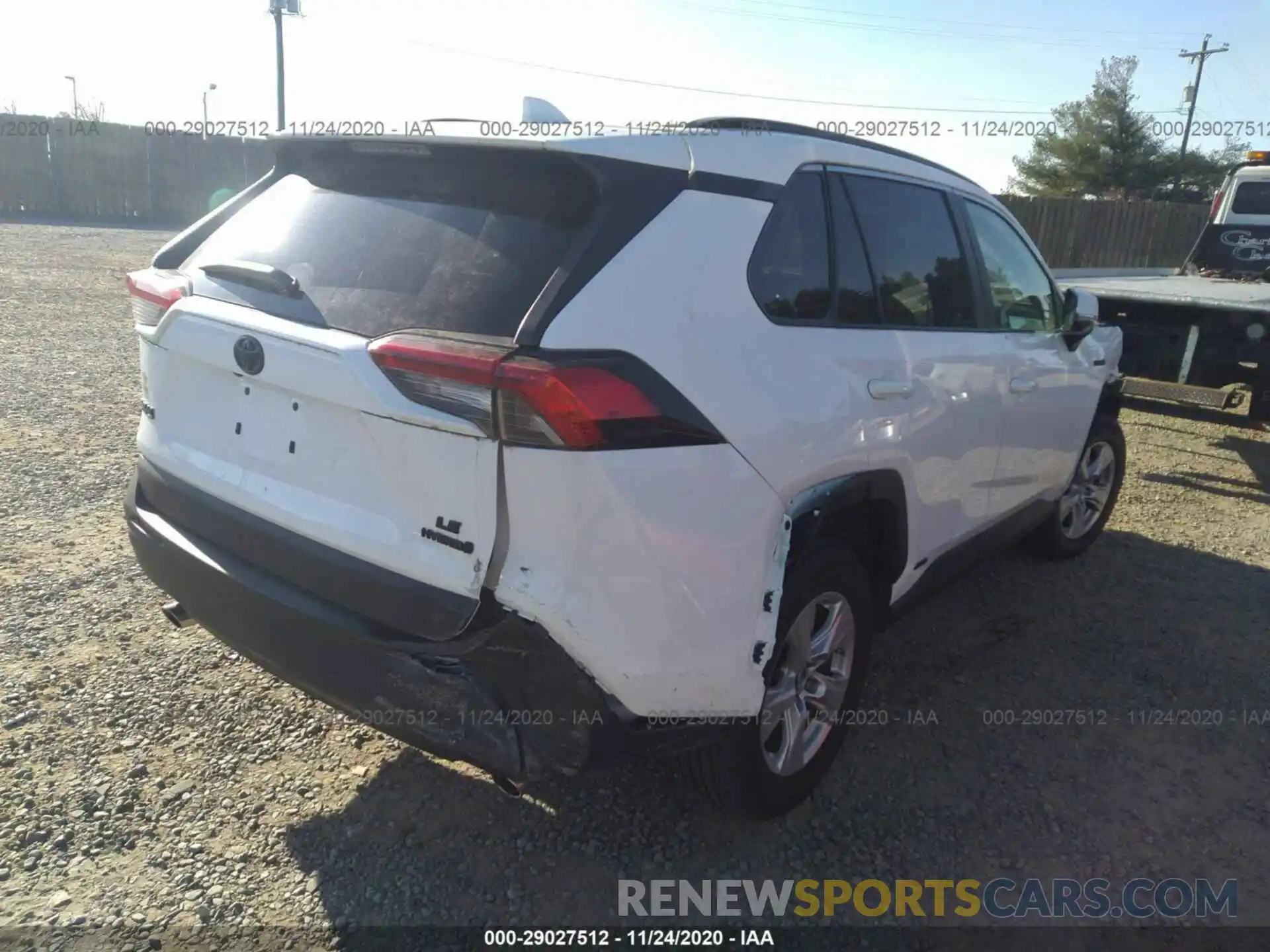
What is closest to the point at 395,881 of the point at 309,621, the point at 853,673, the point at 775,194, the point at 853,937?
the point at 309,621

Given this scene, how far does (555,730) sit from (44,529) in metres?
3.58

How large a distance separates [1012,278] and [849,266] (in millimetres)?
1499

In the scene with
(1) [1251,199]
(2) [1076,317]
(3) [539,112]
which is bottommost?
(2) [1076,317]

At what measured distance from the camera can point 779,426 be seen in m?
2.34

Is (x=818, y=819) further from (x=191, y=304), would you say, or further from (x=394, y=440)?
(x=191, y=304)

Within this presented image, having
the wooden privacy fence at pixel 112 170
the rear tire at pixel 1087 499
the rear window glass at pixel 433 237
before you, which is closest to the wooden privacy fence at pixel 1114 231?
the rear tire at pixel 1087 499

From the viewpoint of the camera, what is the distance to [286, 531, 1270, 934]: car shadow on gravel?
2.57 meters

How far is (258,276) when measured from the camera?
2410mm

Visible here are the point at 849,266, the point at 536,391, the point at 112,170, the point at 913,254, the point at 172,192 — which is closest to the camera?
the point at 536,391

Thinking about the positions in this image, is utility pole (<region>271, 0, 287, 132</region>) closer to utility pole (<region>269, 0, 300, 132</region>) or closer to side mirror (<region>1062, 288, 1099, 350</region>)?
utility pole (<region>269, 0, 300, 132</region>)

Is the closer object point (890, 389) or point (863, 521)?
point (890, 389)

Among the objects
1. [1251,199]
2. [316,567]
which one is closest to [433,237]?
[316,567]

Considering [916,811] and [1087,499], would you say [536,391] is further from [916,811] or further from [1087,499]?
[1087,499]

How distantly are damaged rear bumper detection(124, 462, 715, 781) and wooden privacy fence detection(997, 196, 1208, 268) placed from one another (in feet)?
70.2
